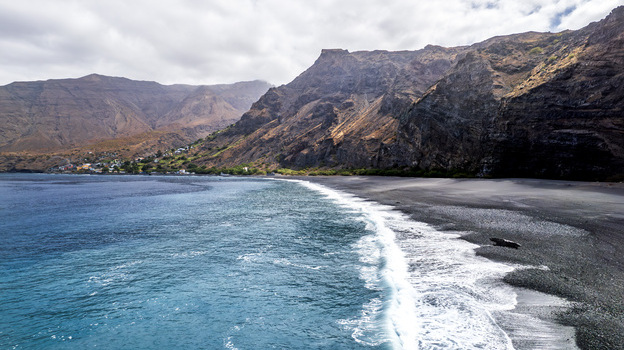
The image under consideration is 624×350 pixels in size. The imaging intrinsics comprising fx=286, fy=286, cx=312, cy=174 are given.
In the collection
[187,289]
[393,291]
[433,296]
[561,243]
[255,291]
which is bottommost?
[187,289]

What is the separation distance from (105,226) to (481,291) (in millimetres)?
34350

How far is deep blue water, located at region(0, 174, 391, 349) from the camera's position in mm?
9875

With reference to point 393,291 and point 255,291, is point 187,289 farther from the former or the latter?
point 393,291

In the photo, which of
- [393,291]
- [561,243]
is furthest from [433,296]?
[561,243]

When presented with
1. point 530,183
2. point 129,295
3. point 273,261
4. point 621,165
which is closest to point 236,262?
point 273,261

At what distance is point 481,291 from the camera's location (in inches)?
448

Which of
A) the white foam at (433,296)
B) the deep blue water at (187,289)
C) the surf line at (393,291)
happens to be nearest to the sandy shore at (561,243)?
the white foam at (433,296)

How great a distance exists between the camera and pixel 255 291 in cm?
1339

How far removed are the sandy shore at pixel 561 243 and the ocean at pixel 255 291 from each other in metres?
1.30

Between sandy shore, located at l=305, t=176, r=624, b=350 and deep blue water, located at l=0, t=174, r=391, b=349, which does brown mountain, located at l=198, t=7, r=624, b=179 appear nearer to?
sandy shore, located at l=305, t=176, r=624, b=350

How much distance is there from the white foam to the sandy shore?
0.85 m

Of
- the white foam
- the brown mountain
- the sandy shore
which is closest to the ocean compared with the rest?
the white foam

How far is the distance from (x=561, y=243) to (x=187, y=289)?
2011 centimetres

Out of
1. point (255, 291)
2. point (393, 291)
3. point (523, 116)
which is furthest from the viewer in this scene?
point (523, 116)
